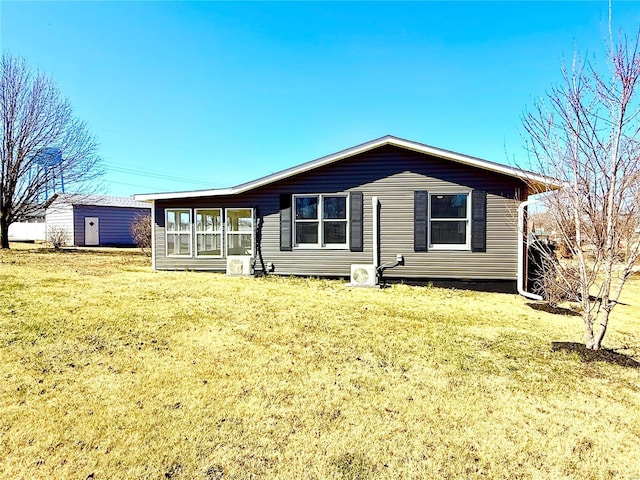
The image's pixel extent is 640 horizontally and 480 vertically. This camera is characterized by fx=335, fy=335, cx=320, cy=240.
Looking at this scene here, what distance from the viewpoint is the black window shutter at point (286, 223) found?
385 inches

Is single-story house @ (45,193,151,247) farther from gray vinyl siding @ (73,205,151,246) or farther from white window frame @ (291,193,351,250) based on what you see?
white window frame @ (291,193,351,250)

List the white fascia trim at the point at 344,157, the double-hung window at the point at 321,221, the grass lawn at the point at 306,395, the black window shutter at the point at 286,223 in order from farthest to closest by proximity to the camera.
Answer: the black window shutter at the point at 286,223
the double-hung window at the point at 321,221
the white fascia trim at the point at 344,157
the grass lawn at the point at 306,395

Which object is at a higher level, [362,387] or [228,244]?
[228,244]

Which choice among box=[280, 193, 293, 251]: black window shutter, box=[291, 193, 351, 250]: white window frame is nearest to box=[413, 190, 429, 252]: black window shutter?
box=[291, 193, 351, 250]: white window frame

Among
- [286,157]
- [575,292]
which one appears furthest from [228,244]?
[286,157]

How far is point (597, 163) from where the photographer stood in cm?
393

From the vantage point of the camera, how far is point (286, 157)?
25.7m

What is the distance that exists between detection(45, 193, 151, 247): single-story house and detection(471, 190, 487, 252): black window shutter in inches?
841

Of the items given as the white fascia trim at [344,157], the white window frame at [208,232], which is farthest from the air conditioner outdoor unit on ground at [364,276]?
the white window frame at [208,232]

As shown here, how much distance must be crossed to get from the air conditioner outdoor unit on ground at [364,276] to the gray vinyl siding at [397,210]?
21.7 inches

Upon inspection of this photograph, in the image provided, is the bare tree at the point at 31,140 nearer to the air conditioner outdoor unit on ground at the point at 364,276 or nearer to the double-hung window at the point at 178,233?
Result: the double-hung window at the point at 178,233

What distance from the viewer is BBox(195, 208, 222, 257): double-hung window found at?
1066 centimetres

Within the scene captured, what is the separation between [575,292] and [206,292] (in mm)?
6696

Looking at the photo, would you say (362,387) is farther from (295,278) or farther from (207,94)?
(207,94)
